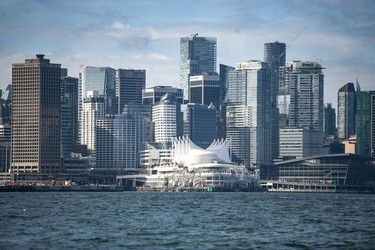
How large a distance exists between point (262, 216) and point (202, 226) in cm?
2310

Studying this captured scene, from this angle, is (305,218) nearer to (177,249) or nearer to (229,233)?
(229,233)

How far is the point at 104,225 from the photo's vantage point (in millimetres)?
109125

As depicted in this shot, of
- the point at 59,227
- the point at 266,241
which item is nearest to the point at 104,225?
the point at 59,227

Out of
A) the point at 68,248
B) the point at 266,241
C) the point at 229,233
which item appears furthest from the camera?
the point at 229,233

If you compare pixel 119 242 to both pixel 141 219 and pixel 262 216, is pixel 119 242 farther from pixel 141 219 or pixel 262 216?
pixel 262 216

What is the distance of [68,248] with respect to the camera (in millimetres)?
85250

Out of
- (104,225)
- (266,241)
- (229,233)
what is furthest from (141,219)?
(266,241)

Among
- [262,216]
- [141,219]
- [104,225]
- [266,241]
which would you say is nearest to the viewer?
[266,241]

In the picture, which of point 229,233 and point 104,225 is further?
point 104,225

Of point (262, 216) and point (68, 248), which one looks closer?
point (68, 248)

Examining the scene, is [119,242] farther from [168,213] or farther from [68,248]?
[168,213]

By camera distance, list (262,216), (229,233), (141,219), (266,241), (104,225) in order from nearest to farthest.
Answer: (266,241)
(229,233)
(104,225)
(141,219)
(262,216)

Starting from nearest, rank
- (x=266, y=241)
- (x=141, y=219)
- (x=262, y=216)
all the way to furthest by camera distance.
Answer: (x=266, y=241)
(x=141, y=219)
(x=262, y=216)

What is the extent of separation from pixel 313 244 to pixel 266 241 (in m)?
4.48
